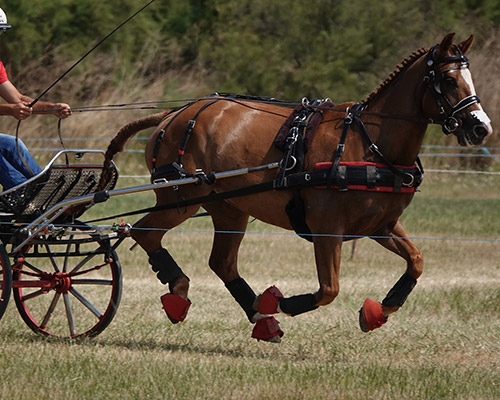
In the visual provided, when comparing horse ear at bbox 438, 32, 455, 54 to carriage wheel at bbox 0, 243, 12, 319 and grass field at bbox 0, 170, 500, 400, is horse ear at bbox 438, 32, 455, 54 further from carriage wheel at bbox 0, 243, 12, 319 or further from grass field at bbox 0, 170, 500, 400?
carriage wheel at bbox 0, 243, 12, 319

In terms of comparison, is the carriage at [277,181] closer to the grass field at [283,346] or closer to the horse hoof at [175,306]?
the horse hoof at [175,306]

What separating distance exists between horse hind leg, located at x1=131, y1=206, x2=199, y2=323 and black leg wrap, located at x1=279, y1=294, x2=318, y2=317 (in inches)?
35.4

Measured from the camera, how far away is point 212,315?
8.82 meters

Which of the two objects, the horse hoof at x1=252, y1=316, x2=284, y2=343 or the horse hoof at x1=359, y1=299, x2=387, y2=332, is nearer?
the horse hoof at x1=359, y1=299, x2=387, y2=332

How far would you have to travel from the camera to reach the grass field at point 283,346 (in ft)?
19.7

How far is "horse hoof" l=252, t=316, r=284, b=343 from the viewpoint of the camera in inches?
288

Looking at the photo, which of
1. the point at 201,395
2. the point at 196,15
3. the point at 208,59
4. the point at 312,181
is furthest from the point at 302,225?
the point at 196,15

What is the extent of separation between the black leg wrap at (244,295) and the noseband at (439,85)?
214 centimetres

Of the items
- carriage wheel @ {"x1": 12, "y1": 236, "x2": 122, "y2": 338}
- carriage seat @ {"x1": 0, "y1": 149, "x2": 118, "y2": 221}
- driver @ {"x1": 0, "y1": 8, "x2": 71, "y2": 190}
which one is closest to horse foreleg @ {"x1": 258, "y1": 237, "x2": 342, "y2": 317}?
carriage wheel @ {"x1": 12, "y1": 236, "x2": 122, "y2": 338}

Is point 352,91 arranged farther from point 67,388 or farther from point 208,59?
point 67,388

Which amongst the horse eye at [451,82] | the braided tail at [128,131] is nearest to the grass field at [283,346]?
the braided tail at [128,131]

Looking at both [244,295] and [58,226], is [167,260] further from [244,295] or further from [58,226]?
[58,226]

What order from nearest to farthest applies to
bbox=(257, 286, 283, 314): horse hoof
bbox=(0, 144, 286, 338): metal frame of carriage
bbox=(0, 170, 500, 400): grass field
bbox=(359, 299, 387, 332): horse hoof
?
bbox=(0, 170, 500, 400): grass field, bbox=(359, 299, 387, 332): horse hoof, bbox=(257, 286, 283, 314): horse hoof, bbox=(0, 144, 286, 338): metal frame of carriage

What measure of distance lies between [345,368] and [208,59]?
65.7 ft
